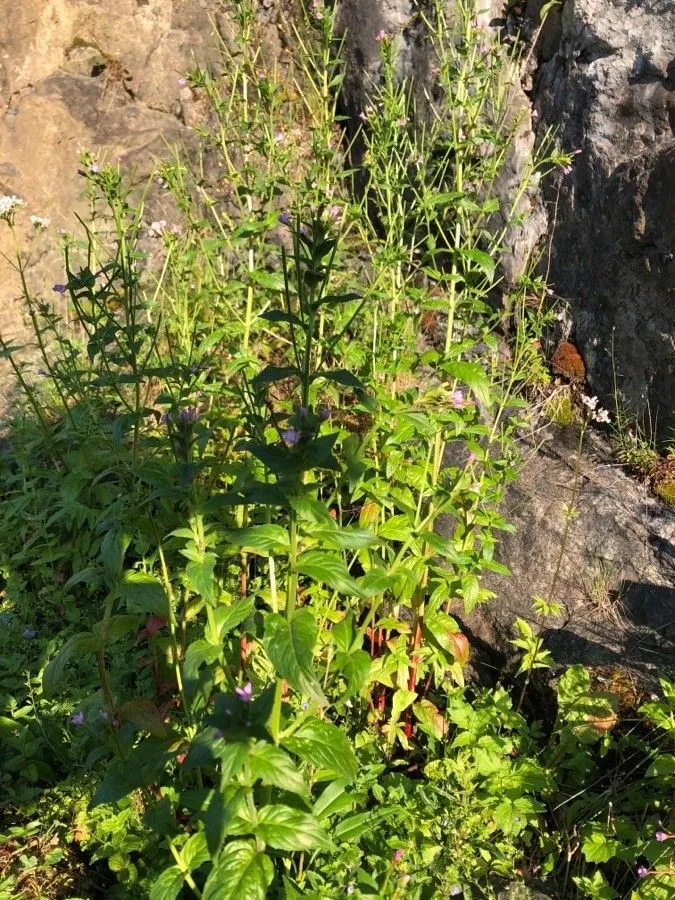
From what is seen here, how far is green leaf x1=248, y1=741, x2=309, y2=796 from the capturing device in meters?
1.24

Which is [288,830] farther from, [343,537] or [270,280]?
[270,280]

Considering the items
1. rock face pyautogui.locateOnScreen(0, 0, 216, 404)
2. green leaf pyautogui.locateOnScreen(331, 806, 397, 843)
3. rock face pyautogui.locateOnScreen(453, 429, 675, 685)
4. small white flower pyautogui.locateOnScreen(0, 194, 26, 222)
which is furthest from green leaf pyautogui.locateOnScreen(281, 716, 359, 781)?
rock face pyautogui.locateOnScreen(0, 0, 216, 404)

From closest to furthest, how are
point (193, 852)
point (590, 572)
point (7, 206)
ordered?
point (193, 852) < point (7, 206) < point (590, 572)

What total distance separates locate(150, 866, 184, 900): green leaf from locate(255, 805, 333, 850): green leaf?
33 centimetres

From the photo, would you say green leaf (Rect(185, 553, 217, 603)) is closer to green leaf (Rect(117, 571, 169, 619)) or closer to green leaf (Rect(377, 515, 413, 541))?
green leaf (Rect(117, 571, 169, 619))

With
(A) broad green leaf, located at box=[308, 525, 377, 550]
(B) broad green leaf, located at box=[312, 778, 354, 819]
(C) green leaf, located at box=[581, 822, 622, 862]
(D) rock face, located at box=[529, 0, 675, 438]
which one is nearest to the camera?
(A) broad green leaf, located at box=[308, 525, 377, 550]

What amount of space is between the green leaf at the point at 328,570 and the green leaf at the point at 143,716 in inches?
23.2

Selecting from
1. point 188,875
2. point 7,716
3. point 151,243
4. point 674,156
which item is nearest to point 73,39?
point 151,243

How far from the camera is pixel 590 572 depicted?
2.90 meters

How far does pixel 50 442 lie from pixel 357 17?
3.61 metres

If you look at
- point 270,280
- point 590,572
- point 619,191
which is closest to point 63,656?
point 270,280

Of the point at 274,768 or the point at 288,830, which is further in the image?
the point at 288,830

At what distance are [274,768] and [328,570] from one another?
1.29ft

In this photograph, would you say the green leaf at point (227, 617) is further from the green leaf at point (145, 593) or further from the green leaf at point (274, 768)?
the green leaf at point (274, 768)
